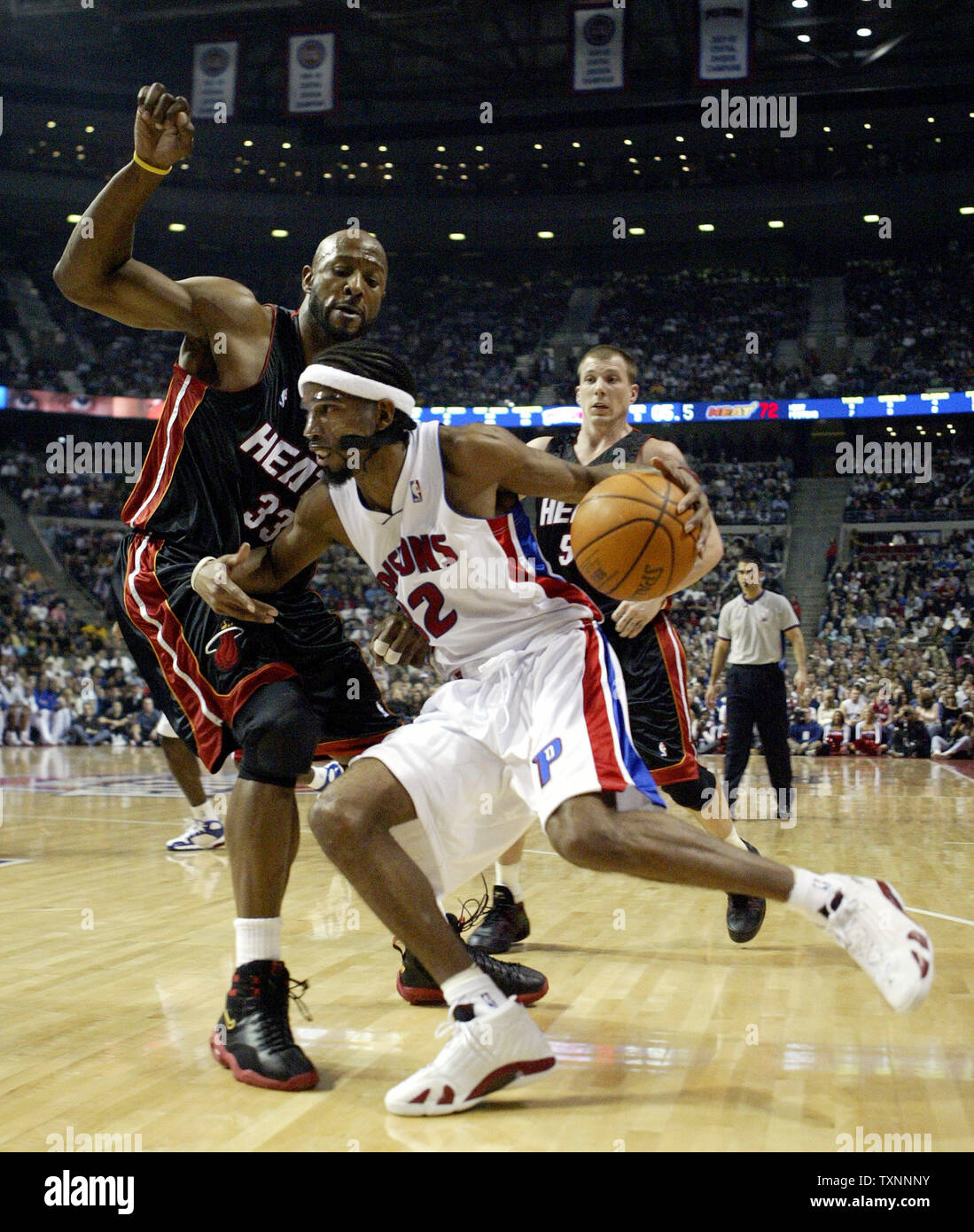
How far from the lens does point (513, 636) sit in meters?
3.04

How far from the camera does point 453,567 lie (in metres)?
2.97

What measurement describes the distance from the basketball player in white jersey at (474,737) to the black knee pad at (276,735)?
200 mm

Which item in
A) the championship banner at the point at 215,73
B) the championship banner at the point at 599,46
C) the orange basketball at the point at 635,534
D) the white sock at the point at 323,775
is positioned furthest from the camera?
the championship banner at the point at 215,73

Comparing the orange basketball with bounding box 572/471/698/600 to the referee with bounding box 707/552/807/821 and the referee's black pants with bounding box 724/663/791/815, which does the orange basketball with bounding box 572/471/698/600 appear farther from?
the referee's black pants with bounding box 724/663/791/815

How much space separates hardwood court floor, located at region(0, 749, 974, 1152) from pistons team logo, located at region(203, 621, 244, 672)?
95 centimetres

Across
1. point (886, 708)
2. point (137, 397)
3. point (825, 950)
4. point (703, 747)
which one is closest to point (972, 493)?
point (886, 708)

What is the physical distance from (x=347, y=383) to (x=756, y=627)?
19.4 ft

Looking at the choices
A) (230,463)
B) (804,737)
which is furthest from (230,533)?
(804,737)

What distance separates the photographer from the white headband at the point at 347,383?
9.41 ft

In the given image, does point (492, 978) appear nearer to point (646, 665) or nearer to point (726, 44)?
point (646, 665)

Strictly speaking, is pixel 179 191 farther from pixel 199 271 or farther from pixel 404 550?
pixel 404 550

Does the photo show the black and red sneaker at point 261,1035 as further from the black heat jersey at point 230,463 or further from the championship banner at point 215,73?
the championship banner at point 215,73

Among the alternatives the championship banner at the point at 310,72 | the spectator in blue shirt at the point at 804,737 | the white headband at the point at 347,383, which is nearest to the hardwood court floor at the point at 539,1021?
the white headband at the point at 347,383
